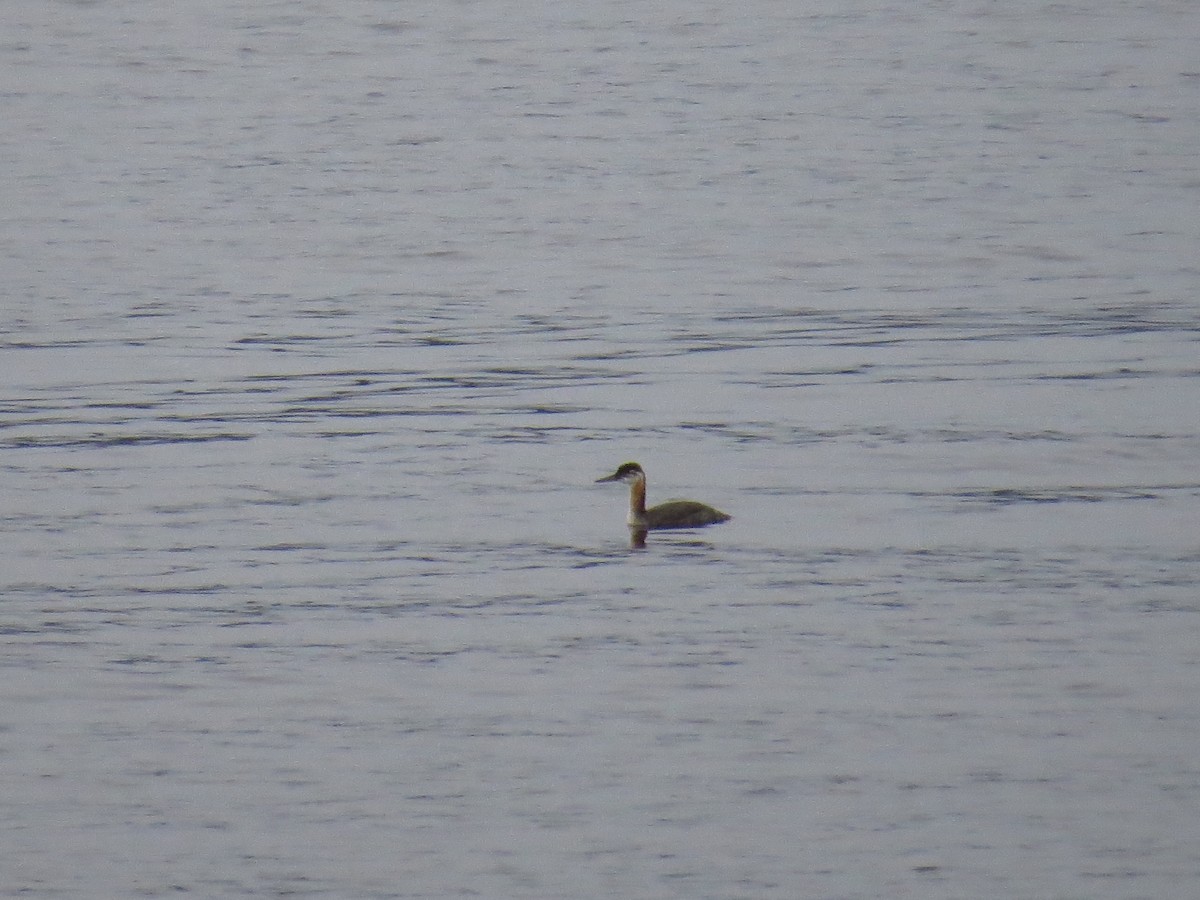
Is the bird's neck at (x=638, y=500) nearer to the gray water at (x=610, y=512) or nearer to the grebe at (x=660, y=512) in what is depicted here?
the grebe at (x=660, y=512)

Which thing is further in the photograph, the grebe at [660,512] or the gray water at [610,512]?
the grebe at [660,512]

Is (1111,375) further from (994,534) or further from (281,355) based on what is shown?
(281,355)

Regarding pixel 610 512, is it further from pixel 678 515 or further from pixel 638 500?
pixel 678 515

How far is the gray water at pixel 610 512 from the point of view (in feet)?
36.9

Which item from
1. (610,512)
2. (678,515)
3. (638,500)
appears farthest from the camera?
(610,512)

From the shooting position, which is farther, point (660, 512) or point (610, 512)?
point (610, 512)

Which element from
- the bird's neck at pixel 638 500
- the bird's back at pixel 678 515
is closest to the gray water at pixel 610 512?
the bird's back at pixel 678 515

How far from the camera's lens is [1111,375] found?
72.5 ft

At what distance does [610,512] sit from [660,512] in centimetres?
94

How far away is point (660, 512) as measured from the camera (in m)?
16.7

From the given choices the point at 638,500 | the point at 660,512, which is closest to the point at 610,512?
the point at 638,500

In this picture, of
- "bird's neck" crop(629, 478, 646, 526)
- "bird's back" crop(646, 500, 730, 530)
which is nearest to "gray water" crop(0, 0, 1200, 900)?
"bird's back" crop(646, 500, 730, 530)

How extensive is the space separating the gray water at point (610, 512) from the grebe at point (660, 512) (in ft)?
0.58

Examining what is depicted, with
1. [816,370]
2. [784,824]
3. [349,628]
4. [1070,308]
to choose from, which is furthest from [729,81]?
[784,824]
